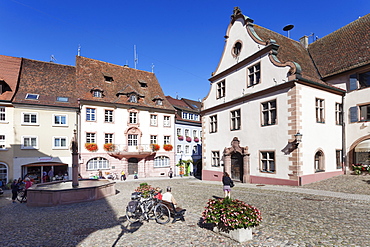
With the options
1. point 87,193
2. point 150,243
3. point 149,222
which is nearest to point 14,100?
point 87,193

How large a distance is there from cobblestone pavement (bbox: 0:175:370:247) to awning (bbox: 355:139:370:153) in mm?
6067

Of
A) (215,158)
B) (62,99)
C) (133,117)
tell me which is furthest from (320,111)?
(62,99)

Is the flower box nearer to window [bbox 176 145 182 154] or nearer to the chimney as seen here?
window [bbox 176 145 182 154]

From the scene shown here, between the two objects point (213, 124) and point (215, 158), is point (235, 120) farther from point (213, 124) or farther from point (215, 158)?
point (215, 158)

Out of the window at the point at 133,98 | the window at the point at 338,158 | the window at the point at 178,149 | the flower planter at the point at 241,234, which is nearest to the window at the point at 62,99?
the window at the point at 133,98

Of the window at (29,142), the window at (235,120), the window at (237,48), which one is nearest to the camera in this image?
the window at (235,120)

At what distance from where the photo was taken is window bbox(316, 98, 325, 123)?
17622mm

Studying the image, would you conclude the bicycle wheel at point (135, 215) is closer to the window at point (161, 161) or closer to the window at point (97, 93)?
the window at point (97, 93)

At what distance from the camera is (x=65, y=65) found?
107 ft

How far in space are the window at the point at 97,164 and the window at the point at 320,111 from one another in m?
23.1

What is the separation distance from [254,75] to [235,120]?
4.24 m

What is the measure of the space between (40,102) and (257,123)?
22.7 meters

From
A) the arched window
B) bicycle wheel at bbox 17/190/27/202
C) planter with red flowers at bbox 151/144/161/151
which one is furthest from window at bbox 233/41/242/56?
bicycle wheel at bbox 17/190/27/202

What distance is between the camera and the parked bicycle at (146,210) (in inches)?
340
